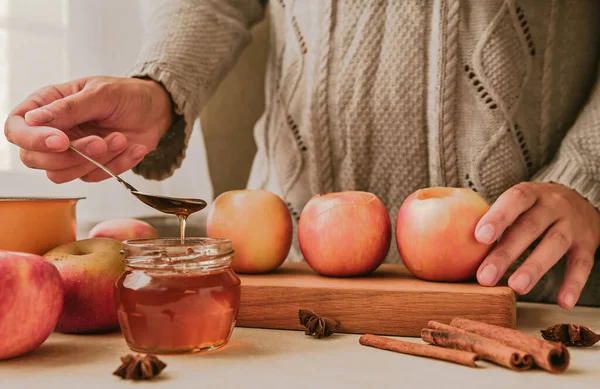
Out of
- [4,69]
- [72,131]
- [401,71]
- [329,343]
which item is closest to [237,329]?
[329,343]

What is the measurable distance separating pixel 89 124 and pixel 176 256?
415mm

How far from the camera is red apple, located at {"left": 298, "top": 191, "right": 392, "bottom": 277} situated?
862mm

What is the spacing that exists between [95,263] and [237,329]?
7.7 inches

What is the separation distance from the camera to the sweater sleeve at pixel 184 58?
3.60 ft

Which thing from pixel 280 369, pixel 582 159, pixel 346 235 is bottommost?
pixel 280 369

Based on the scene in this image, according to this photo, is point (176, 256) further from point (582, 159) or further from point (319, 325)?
point (582, 159)

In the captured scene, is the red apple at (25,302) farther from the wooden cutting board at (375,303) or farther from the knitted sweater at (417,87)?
the knitted sweater at (417,87)

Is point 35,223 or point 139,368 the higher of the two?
point 35,223

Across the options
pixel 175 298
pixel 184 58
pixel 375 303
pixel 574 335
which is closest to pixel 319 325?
pixel 375 303

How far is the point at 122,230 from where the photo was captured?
0.98m

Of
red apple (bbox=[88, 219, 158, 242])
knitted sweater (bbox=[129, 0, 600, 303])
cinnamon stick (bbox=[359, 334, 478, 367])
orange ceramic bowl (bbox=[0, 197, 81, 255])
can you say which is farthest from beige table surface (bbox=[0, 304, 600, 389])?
knitted sweater (bbox=[129, 0, 600, 303])

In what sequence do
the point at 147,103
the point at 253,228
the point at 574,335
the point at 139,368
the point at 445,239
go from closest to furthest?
the point at 139,368 → the point at 574,335 → the point at 445,239 → the point at 253,228 → the point at 147,103

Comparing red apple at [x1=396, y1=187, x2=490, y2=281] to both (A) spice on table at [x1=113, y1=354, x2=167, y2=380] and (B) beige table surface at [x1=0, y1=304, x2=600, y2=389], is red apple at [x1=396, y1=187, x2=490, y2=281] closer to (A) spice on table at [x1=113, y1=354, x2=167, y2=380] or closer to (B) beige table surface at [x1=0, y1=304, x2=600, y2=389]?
(B) beige table surface at [x1=0, y1=304, x2=600, y2=389]

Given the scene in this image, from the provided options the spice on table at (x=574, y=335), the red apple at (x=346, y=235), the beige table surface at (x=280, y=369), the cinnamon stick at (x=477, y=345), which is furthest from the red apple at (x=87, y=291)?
the spice on table at (x=574, y=335)
